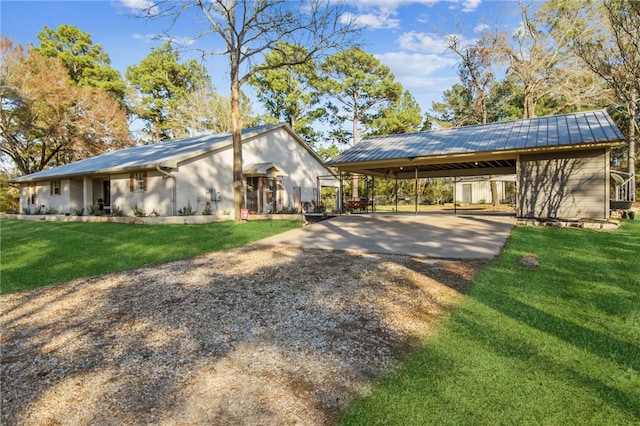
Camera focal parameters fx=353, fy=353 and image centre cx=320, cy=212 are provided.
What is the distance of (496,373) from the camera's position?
111 inches

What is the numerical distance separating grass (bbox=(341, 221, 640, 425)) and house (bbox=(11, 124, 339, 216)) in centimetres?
1220

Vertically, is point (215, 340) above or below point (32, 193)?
below

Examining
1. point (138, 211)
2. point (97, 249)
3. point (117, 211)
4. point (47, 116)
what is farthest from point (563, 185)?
point (47, 116)

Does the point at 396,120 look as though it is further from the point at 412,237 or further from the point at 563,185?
the point at 412,237

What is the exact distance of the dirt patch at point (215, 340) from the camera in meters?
2.61

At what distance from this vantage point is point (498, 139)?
12.8m

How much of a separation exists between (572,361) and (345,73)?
31069 mm

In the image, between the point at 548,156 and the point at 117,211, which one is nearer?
the point at 548,156

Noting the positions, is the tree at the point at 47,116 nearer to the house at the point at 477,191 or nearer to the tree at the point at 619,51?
the house at the point at 477,191

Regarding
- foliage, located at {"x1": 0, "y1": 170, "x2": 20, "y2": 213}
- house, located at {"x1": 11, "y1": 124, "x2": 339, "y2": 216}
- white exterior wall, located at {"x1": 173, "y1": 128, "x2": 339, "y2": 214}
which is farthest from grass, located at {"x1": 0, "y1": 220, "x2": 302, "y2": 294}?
foliage, located at {"x1": 0, "y1": 170, "x2": 20, "y2": 213}

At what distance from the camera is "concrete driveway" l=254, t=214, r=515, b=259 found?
7276 mm

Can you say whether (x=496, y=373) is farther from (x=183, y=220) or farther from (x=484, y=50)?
(x=484, y=50)

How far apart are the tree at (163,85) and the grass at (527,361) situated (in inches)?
1371

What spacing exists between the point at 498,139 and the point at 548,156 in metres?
1.86
